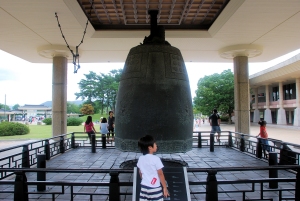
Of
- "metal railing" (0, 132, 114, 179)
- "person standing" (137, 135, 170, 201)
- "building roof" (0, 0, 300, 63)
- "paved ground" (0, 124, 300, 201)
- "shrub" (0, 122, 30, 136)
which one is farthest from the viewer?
"shrub" (0, 122, 30, 136)

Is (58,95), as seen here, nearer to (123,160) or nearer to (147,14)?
(123,160)

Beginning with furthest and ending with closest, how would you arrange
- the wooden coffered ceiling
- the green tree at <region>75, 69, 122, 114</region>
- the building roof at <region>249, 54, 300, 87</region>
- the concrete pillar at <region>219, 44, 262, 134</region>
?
the green tree at <region>75, 69, 122, 114</region>, the building roof at <region>249, 54, 300, 87</region>, the concrete pillar at <region>219, 44, 262, 134</region>, the wooden coffered ceiling

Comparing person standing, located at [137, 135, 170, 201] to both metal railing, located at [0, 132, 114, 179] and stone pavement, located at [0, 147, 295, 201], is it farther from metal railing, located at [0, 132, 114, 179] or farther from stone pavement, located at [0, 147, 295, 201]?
metal railing, located at [0, 132, 114, 179]

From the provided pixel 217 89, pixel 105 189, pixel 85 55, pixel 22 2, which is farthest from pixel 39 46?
pixel 217 89

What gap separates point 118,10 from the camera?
8.48 meters

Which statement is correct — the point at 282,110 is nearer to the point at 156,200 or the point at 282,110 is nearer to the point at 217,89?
the point at 217,89

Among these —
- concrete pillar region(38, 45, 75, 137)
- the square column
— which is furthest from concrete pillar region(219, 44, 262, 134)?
concrete pillar region(38, 45, 75, 137)

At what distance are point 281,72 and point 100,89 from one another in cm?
2336

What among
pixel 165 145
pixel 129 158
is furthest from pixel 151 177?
pixel 129 158

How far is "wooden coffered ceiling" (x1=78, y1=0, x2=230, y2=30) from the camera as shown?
26.2ft

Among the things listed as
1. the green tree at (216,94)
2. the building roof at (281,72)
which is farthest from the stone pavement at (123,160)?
the green tree at (216,94)

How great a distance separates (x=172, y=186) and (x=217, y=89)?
36199 mm

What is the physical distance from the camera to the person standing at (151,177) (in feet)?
10.4

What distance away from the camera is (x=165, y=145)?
4031 millimetres
